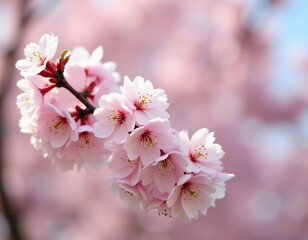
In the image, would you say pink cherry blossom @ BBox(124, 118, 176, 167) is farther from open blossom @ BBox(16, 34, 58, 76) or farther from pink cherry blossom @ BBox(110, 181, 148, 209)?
open blossom @ BBox(16, 34, 58, 76)

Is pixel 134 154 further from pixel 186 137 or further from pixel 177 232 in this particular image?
pixel 177 232

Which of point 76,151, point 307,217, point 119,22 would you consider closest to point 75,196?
point 119,22

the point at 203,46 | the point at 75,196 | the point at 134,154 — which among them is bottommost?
the point at 75,196

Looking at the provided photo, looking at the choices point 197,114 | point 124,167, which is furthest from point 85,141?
point 197,114

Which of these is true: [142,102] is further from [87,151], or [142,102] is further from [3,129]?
[3,129]

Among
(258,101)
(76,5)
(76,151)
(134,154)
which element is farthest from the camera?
(76,5)

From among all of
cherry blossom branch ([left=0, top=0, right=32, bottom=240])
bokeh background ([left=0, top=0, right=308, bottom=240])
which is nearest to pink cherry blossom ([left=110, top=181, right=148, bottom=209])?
cherry blossom branch ([left=0, top=0, right=32, bottom=240])

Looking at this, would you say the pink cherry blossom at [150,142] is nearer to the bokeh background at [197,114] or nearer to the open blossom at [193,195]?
the open blossom at [193,195]

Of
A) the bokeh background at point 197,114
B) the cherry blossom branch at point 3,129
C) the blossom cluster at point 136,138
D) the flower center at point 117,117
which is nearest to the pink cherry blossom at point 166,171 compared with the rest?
the blossom cluster at point 136,138
